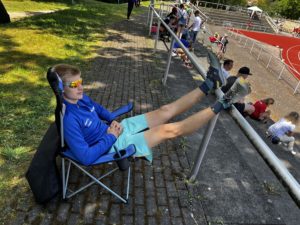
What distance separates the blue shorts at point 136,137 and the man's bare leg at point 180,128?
3.1 inches

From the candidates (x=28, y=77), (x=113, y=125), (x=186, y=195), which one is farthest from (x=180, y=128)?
(x=28, y=77)

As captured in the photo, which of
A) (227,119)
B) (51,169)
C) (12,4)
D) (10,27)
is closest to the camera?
(51,169)

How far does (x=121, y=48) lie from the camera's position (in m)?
10.9

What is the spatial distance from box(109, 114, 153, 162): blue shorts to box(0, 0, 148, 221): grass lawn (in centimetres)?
133

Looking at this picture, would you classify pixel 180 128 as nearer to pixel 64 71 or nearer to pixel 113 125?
pixel 113 125

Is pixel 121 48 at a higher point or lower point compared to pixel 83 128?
lower

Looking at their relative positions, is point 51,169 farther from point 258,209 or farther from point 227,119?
point 227,119

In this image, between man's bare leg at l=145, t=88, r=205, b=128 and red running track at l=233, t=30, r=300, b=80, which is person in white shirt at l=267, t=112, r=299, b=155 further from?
red running track at l=233, t=30, r=300, b=80

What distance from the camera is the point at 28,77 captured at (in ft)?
23.2

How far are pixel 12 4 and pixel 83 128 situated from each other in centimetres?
1864

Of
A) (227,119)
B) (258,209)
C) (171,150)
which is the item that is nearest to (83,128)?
(171,150)

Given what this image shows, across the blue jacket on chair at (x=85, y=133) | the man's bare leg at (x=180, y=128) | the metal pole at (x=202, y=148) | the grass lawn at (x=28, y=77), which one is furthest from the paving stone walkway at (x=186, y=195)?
the man's bare leg at (x=180, y=128)

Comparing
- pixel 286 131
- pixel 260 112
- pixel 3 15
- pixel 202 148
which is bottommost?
pixel 260 112

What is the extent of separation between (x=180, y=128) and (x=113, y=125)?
88 centimetres
